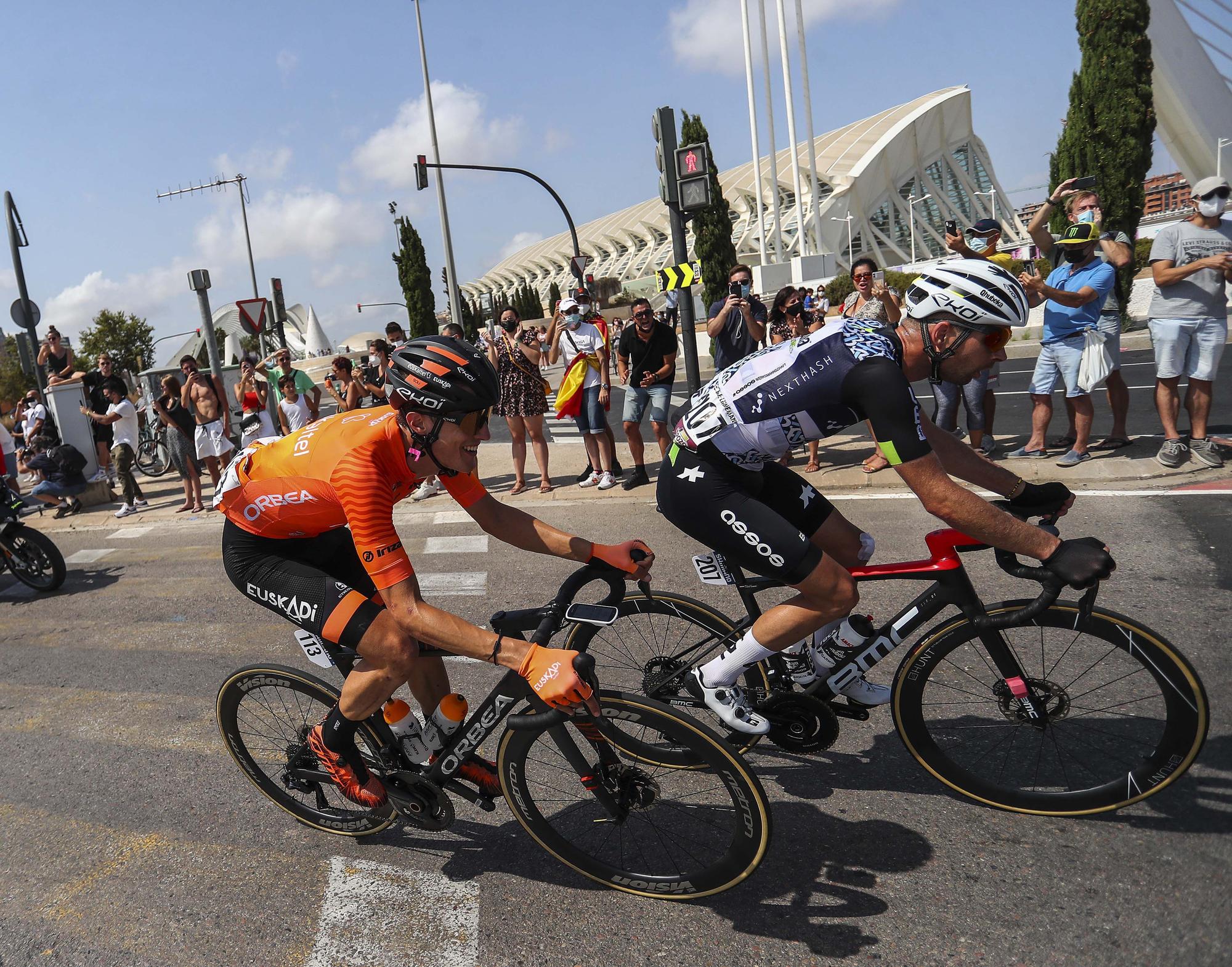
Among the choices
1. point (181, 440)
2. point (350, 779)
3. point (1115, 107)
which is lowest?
point (350, 779)

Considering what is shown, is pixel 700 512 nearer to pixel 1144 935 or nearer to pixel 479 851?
pixel 479 851

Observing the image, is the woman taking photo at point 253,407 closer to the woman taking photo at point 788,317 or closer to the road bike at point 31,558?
the road bike at point 31,558

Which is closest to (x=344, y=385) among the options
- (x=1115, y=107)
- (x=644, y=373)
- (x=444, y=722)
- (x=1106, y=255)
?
(x=644, y=373)

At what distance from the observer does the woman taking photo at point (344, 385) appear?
10.9 meters

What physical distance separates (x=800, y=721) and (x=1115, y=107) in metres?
20.5

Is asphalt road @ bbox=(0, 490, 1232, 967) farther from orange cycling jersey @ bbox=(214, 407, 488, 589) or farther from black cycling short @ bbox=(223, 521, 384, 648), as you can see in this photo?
orange cycling jersey @ bbox=(214, 407, 488, 589)

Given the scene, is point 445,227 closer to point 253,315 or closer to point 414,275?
point 253,315

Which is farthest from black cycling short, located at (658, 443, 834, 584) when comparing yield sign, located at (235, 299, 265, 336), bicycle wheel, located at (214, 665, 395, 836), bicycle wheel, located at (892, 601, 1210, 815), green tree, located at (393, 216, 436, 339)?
green tree, located at (393, 216, 436, 339)

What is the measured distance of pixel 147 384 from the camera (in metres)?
18.1

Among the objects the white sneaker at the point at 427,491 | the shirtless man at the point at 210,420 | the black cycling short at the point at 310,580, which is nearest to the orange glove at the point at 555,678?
the black cycling short at the point at 310,580

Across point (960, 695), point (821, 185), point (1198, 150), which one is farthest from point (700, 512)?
point (821, 185)

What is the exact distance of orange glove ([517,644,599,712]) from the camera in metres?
2.42

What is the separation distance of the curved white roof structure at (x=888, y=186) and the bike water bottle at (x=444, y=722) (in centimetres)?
4977

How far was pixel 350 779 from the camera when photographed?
3.13m
